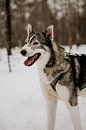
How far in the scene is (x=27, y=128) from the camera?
625 cm

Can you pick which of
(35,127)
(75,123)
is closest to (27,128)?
(35,127)

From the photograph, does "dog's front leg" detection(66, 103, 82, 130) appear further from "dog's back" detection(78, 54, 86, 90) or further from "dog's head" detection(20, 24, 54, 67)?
"dog's head" detection(20, 24, 54, 67)

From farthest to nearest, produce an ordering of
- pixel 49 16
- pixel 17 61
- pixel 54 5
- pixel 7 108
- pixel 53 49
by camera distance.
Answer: pixel 54 5
pixel 49 16
pixel 17 61
pixel 7 108
pixel 53 49

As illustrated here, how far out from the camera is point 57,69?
17.9 feet

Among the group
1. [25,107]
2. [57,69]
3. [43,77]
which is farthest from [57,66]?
[25,107]

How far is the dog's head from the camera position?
201 inches

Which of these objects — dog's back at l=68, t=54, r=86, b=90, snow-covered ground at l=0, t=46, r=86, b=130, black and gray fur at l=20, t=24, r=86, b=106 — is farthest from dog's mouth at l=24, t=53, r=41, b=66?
snow-covered ground at l=0, t=46, r=86, b=130

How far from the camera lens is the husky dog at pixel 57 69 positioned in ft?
17.1

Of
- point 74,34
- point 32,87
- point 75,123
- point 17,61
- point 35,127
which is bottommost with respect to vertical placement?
point 74,34

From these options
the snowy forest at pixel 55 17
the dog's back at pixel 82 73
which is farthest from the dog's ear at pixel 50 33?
the snowy forest at pixel 55 17

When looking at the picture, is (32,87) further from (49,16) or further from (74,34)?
(49,16)

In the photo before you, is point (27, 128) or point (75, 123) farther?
point (27, 128)

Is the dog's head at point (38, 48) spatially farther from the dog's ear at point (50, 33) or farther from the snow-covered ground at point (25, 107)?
the snow-covered ground at point (25, 107)

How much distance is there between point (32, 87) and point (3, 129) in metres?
2.95
